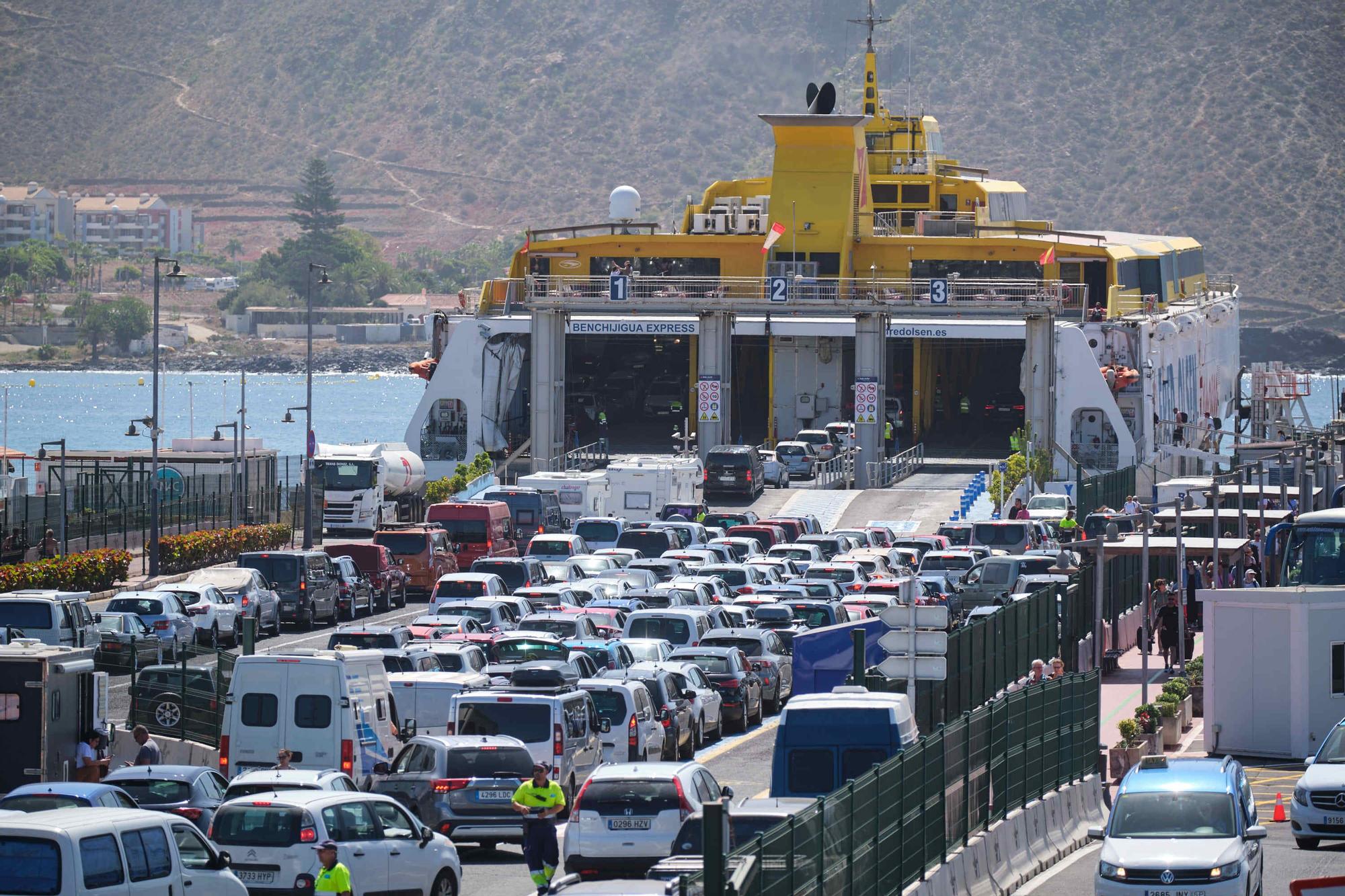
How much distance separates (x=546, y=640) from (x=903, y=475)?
40.1 m

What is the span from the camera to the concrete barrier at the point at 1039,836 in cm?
2270

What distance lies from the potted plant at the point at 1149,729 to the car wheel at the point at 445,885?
459 inches

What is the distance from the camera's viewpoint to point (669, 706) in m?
27.8

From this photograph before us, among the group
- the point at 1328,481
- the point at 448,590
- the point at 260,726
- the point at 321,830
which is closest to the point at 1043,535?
the point at 1328,481

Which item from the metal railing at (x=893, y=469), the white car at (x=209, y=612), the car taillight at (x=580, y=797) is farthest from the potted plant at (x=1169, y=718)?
the metal railing at (x=893, y=469)

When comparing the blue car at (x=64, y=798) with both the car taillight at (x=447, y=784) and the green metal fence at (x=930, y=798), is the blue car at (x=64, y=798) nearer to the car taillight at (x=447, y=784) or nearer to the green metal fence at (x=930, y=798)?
the car taillight at (x=447, y=784)

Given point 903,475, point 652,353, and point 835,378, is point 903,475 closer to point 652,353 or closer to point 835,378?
point 835,378

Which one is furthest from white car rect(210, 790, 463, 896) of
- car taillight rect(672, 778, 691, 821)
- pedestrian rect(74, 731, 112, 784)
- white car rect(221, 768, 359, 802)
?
pedestrian rect(74, 731, 112, 784)

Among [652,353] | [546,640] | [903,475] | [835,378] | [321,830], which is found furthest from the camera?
[652,353]

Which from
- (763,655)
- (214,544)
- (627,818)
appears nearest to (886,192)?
(214,544)

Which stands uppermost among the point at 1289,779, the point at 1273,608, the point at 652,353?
the point at 652,353

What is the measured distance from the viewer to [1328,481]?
52312 millimetres

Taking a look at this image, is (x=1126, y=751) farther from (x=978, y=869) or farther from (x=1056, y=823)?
(x=978, y=869)

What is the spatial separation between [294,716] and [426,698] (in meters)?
2.89
